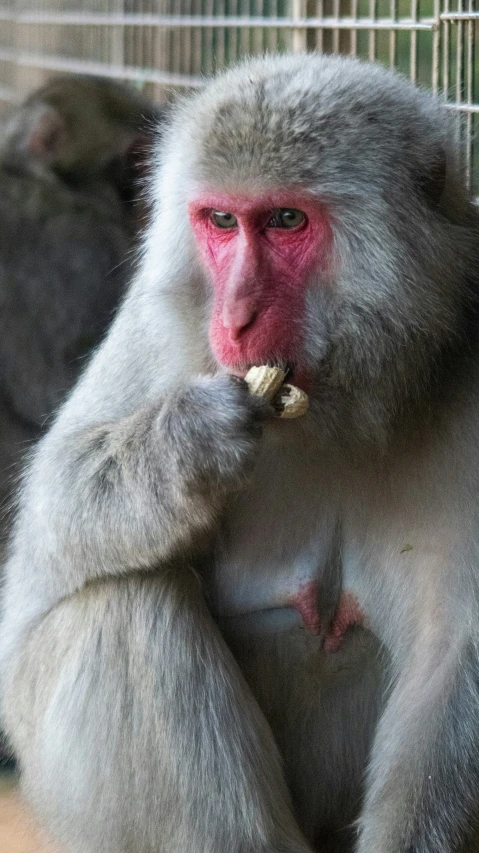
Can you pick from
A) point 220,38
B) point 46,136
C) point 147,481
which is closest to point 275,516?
point 147,481

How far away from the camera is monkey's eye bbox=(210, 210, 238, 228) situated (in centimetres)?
326

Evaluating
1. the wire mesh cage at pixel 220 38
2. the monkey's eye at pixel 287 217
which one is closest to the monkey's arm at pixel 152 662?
the monkey's eye at pixel 287 217

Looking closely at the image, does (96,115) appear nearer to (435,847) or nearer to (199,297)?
(199,297)

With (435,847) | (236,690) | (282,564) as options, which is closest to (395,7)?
(282,564)

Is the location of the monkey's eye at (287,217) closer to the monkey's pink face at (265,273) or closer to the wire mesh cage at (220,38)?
the monkey's pink face at (265,273)

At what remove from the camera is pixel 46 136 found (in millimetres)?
6270

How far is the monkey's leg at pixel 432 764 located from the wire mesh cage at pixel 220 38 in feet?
4.66

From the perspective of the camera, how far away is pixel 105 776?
3.31 metres

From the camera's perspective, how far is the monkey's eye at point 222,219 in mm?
3264

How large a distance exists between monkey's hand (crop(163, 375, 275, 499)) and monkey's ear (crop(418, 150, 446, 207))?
0.68m

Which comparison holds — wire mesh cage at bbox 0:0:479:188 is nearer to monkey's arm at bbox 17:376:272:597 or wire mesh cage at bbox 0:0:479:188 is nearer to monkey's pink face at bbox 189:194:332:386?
monkey's pink face at bbox 189:194:332:386

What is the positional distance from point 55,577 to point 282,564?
25.3 inches

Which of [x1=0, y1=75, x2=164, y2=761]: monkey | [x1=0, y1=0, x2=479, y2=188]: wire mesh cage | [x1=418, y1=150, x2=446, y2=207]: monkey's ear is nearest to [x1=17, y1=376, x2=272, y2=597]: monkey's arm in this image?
[x1=418, y1=150, x2=446, y2=207]: monkey's ear

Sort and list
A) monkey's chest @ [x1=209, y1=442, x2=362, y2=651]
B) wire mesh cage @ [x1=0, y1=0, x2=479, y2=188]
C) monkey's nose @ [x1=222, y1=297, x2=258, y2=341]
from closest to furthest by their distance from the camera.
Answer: monkey's nose @ [x1=222, y1=297, x2=258, y2=341] → monkey's chest @ [x1=209, y1=442, x2=362, y2=651] → wire mesh cage @ [x1=0, y1=0, x2=479, y2=188]
